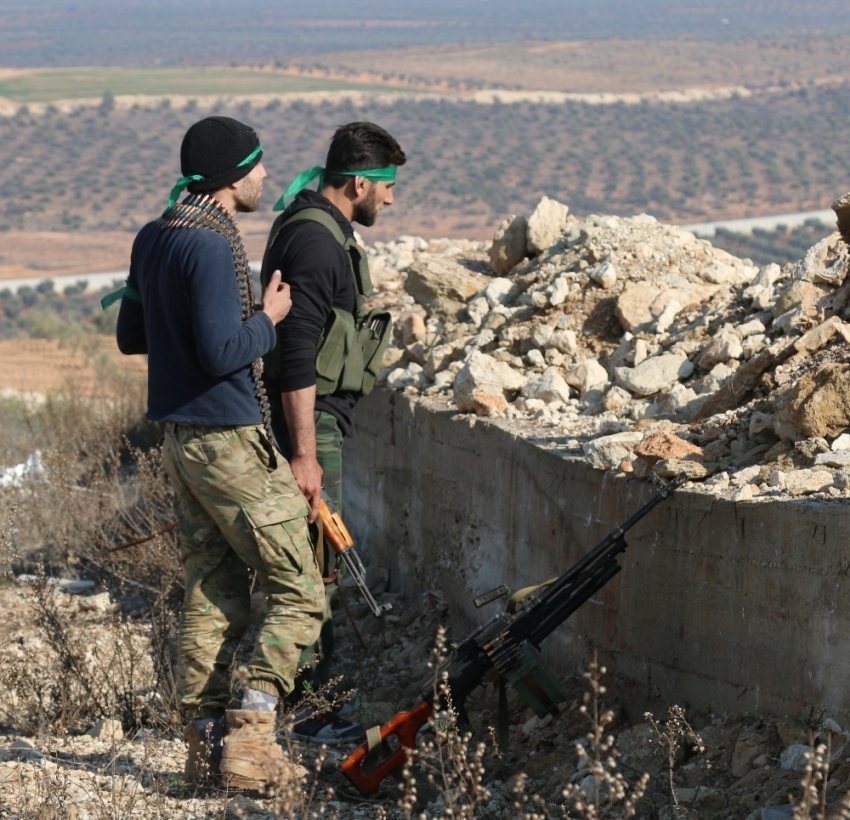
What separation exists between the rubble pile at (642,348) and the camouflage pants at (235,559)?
112 centimetres

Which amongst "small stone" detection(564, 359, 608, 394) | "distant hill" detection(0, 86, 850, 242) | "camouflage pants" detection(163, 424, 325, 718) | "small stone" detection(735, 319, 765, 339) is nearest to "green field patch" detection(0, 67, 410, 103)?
"distant hill" detection(0, 86, 850, 242)

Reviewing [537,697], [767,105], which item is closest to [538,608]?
[537,697]

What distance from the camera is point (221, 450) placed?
152 inches

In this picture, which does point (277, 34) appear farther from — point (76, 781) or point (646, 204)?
point (76, 781)

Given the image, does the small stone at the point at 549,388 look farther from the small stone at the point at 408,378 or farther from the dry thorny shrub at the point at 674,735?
the dry thorny shrub at the point at 674,735

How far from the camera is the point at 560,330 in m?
6.18

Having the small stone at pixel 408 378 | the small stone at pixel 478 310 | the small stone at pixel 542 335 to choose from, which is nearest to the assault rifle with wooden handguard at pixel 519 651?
the small stone at pixel 542 335

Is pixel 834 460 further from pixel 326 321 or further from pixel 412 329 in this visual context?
pixel 412 329

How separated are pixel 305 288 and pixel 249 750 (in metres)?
1.47

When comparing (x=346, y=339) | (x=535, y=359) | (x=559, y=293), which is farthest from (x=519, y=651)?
(x=559, y=293)

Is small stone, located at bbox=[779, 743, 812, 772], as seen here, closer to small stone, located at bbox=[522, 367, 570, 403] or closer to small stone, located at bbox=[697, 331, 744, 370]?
small stone, located at bbox=[697, 331, 744, 370]

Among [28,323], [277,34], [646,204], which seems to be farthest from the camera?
[277,34]

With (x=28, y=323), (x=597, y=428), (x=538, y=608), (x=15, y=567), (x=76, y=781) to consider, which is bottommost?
(x=28, y=323)

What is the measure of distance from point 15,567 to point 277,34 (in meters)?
129
